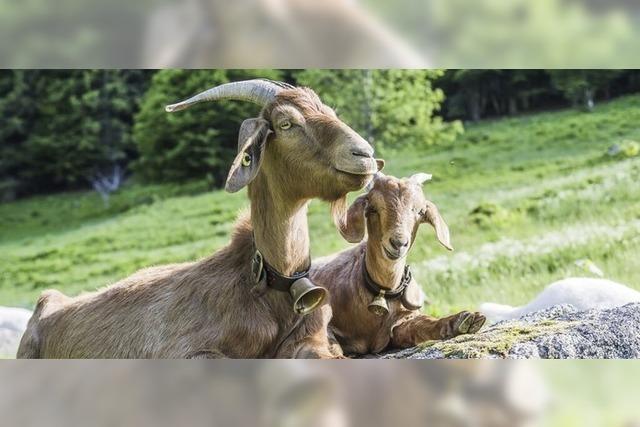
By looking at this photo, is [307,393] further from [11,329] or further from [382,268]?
[11,329]

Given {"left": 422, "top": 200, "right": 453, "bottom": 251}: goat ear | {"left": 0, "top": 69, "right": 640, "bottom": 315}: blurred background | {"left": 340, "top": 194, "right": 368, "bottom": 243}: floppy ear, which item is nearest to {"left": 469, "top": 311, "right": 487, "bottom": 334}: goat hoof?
{"left": 422, "top": 200, "right": 453, "bottom": 251}: goat ear

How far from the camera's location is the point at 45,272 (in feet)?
25.3

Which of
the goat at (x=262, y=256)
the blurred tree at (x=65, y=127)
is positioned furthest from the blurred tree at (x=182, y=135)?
the goat at (x=262, y=256)

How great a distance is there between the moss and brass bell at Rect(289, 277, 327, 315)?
2.31 ft

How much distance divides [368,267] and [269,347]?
799 millimetres

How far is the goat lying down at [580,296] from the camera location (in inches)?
237

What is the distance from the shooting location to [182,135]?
7.70 metres

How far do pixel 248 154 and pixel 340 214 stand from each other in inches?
27.0

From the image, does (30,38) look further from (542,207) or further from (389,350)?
(542,207)

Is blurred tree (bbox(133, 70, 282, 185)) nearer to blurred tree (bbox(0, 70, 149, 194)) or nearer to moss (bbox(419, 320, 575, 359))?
blurred tree (bbox(0, 70, 149, 194))

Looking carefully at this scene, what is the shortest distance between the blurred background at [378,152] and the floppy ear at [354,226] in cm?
240

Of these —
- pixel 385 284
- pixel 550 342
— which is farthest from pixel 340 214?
pixel 550 342

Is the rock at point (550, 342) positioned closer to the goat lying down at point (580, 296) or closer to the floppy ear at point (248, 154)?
the goat lying down at point (580, 296)

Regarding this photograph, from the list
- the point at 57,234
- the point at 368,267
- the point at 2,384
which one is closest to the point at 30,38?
the point at 57,234
